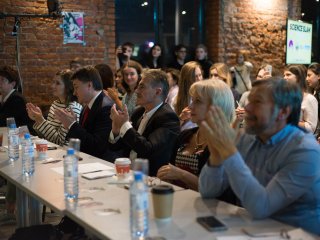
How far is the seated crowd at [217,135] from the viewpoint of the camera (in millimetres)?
1872

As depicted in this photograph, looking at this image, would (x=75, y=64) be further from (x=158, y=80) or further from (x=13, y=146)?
(x=13, y=146)

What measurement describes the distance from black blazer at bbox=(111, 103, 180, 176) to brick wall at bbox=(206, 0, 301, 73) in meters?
4.82

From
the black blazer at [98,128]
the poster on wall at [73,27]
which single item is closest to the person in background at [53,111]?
the black blazer at [98,128]

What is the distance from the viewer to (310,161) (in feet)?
6.23

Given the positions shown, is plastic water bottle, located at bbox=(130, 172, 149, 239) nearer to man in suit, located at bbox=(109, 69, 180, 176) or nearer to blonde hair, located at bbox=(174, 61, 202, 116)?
man in suit, located at bbox=(109, 69, 180, 176)

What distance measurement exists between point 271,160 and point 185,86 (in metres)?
2.47

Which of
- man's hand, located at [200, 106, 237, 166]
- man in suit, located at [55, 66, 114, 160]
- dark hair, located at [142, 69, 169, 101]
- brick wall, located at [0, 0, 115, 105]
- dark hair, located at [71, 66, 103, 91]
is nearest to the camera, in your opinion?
man's hand, located at [200, 106, 237, 166]

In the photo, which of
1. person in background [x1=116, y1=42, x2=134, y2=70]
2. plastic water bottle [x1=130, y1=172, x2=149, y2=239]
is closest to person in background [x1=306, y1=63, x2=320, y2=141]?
person in background [x1=116, y1=42, x2=134, y2=70]

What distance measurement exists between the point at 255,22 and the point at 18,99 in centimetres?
477

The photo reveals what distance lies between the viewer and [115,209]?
2033 millimetres

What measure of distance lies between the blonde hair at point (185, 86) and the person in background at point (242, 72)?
3122mm

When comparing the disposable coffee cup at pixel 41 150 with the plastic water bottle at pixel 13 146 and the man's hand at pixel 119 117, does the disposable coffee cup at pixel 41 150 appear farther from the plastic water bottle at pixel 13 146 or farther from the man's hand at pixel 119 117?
the man's hand at pixel 119 117

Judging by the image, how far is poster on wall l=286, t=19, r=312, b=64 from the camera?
836 centimetres

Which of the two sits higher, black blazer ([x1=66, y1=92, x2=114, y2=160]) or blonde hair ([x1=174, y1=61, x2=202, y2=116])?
blonde hair ([x1=174, y1=61, x2=202, y2=116])
